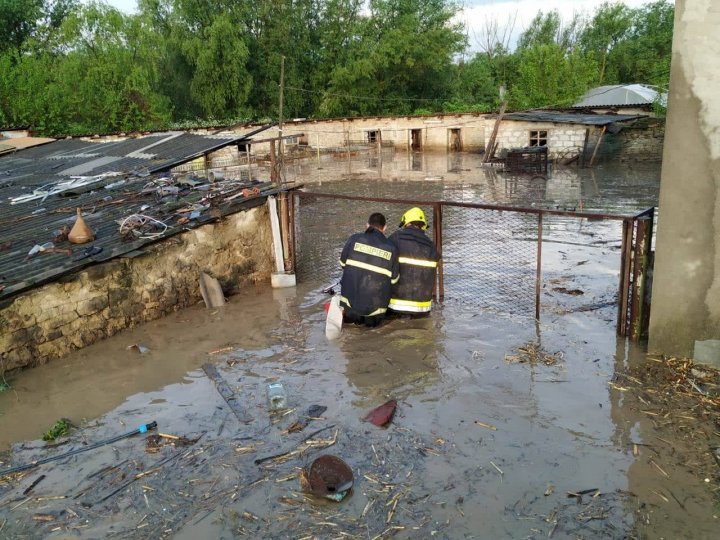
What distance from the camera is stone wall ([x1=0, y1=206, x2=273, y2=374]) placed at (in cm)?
671

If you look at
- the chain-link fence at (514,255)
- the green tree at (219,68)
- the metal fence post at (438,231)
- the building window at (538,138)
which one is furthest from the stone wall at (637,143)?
the green tree at (219,68)

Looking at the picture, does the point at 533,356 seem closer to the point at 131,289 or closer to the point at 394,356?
the point at 394,356

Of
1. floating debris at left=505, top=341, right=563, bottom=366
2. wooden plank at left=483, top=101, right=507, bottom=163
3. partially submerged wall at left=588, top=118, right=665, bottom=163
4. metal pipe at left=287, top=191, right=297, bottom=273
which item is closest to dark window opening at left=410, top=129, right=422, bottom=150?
wooden plank at left=483, top=101, right=507, bottom=163

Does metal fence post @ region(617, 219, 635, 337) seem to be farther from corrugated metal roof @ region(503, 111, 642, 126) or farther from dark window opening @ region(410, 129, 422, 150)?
dark window opening @ region(410, 129, 422, 150)

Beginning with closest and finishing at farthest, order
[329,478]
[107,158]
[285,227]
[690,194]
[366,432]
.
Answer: [329,478], [366,432], [690,194], [285,227], [107,158]

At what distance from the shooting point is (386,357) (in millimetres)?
6672

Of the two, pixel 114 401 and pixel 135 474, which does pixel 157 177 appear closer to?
pixel 114 401

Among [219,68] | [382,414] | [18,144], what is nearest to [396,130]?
[219,68]

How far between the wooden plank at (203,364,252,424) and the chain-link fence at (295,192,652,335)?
3.29 m

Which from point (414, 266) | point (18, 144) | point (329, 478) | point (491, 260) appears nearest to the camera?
point (329, 478)

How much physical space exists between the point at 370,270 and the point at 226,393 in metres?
2.28

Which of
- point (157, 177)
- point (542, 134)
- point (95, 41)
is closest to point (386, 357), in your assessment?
point (157, 177)

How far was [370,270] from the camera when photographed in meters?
7.00

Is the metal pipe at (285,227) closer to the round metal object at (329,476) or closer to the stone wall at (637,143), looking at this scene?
the round metal object at (329,476)
